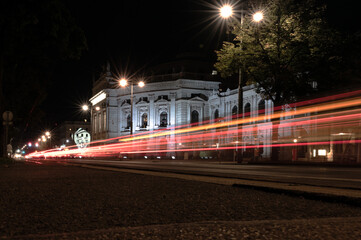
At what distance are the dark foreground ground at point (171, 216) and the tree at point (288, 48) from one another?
21.9 metres

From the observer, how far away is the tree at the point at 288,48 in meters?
26.8

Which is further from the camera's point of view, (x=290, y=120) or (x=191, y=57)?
(x=191, y=57)

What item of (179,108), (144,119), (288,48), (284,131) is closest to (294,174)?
(288,48)

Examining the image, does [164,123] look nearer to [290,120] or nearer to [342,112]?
[290,120]

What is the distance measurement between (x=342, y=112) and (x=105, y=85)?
2972 inches

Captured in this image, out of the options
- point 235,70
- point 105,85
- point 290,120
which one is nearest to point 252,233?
point 235,70

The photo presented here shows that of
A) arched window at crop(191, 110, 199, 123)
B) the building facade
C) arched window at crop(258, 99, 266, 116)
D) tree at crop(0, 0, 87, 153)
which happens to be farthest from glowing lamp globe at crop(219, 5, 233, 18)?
arched window at crop(191, 110, 199, 123)

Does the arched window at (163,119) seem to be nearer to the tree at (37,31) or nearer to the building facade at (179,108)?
the building facade at (179,108)

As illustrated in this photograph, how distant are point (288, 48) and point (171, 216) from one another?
24757 millimetres

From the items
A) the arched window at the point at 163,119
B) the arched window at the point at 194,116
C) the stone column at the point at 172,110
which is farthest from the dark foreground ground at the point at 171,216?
the arched window at the point at 163,119

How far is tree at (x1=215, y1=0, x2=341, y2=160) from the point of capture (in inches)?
1056

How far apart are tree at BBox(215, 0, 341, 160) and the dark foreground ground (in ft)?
71.8

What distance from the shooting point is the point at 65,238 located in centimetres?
325

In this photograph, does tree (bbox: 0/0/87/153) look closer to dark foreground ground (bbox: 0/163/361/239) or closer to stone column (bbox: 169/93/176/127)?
dark foreground ground (bbox: 0/163/361/239)
